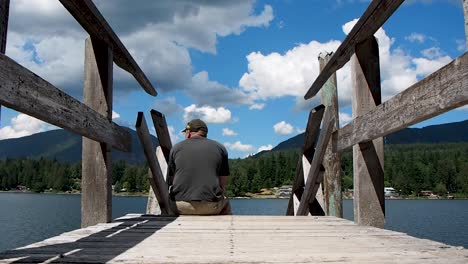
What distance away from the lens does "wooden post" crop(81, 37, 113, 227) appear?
16.9 feet

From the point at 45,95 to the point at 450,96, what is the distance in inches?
99.9

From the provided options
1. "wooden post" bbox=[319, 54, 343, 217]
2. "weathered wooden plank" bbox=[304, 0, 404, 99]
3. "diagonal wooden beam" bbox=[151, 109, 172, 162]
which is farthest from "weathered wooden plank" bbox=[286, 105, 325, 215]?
"diagonal wooden beam" bbox=[151, 109, 172, 162]

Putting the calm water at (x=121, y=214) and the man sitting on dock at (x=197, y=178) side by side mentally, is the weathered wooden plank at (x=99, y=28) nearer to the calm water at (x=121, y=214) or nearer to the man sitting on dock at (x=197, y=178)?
the man sitting on dock at (x=197, y=178)

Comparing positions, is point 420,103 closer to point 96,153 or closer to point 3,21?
point 3,21

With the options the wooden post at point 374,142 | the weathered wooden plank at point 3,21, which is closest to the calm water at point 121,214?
the wooden post at point 374,142

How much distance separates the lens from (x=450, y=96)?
2957 millimetres

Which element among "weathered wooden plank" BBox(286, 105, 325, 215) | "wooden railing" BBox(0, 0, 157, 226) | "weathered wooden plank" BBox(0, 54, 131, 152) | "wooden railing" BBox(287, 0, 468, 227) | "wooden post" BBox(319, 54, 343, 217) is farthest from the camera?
"wooden post" BBox(319, 54, 343, 217)

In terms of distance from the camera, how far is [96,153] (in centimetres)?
518

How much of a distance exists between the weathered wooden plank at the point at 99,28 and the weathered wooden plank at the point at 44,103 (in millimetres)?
872

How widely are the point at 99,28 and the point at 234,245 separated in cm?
263

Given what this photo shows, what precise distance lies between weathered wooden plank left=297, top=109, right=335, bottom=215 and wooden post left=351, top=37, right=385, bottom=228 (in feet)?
3.40

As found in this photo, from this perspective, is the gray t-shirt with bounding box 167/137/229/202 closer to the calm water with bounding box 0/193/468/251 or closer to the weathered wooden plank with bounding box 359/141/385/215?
the weathered wooden plank with bounding box 359/141/385/215

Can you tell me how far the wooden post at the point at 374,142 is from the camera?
199 inches

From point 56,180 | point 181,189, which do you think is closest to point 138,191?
point 56,180
